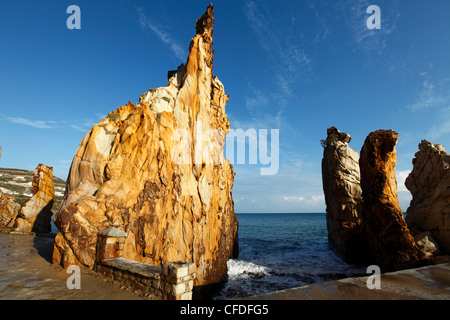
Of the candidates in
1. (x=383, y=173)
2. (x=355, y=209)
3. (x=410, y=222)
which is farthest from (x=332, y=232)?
(x=383, y=173)

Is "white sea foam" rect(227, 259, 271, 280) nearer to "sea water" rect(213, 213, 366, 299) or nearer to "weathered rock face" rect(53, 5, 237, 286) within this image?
"sea water" rect(213, 213, 366, 299)

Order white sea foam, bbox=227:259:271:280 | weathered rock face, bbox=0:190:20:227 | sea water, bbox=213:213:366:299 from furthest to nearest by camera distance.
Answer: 1. weathered rock face, bbox=0:190:20:227
2. white sea foam, bbox=227:259:271:280
3. sea water, bbox=213:213:366:299

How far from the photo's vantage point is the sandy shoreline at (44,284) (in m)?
5.87

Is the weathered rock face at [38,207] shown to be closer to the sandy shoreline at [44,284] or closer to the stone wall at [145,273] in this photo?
the sandy shoreline at [44,284]

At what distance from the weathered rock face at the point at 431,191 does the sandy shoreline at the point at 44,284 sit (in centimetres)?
2138

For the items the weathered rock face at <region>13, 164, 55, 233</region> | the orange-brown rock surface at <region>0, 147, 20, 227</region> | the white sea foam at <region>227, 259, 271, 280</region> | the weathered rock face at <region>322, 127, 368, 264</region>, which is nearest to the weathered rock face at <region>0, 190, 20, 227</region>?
the orange-brown rock surface at <region>0, 147, 20, 227</region>

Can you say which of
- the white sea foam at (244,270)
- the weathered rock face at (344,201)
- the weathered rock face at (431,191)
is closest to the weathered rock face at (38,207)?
the white sea foam at (244,270)

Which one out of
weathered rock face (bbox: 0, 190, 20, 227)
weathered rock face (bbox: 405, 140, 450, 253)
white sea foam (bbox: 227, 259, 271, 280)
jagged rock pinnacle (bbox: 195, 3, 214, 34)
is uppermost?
jagged rock pinnacle (bbox: 195, 3, 214, 34)

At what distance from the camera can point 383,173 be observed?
1471 centimetres

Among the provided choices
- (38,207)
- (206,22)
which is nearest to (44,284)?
(38,207)

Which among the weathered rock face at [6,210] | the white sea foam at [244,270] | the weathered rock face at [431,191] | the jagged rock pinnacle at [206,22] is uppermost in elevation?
the jagged rock pinnacle at [206,22]

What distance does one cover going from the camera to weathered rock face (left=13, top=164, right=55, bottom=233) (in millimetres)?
18266

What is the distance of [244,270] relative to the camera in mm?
21719

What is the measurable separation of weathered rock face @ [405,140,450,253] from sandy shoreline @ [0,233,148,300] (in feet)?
70.1
